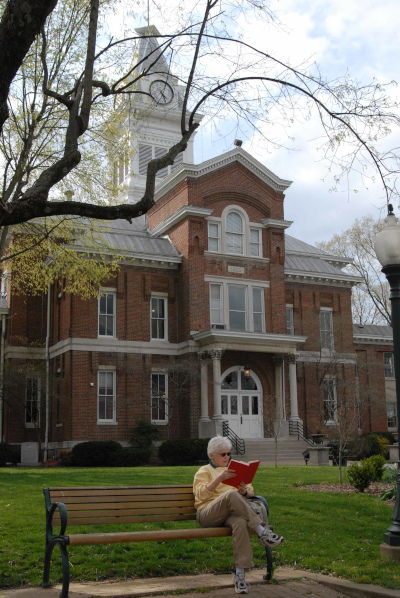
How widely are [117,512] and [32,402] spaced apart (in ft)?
85.5

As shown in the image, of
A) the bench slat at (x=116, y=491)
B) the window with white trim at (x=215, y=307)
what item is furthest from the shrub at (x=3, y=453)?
the bench slat at (x=116, y=491)

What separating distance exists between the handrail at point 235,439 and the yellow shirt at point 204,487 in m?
21.8

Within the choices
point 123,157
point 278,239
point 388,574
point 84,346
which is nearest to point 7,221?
point 388,574

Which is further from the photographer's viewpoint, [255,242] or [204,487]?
[255,242]

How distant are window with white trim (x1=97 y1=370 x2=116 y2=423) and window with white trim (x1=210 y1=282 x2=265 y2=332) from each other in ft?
18.0

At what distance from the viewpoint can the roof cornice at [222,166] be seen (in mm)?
32188

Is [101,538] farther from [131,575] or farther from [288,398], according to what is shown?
[288,398]

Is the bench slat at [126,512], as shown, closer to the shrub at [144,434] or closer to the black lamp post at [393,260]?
the black lamp post at [393,260]

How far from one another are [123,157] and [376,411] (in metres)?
24.9

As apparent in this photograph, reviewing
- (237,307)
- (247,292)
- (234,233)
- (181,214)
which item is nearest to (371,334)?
(247,292)

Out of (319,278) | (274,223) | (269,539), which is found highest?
(274,223)

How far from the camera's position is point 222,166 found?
33.2 metres

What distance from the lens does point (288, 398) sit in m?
32.9

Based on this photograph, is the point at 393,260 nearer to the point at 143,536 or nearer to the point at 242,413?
the point at 143,536
